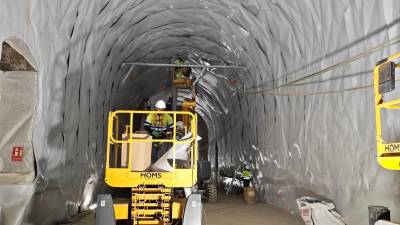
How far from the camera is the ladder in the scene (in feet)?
18.4

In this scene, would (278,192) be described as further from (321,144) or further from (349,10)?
(349,10)

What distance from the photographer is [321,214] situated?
5961mm

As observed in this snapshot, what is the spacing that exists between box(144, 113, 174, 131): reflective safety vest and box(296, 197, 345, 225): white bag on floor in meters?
3.27

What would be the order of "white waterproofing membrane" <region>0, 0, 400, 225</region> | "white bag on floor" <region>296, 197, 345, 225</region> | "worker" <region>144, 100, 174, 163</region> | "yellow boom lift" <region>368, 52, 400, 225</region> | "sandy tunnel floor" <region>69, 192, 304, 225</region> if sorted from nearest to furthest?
1. "yellow boom lift" <region>368, 52, 400, 225</region>
2. "white waterproofing membrane" <region>0, 0, 400, 225</region>
3. "white bag on floor" <region>296, 197, 345, 225</region>
4. "sandy tunnel floor" <region>69, 192, 304, 225</region>
5. "worker" <region>144, 100, 174, 163</region>

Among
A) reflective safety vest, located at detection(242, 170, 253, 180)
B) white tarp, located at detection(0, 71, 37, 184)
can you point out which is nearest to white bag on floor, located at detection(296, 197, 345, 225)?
white tarp, located at detection(0, 71, 37, 184)

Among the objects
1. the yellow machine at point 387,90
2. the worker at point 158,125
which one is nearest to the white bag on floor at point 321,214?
the yellow machine at point 387,90

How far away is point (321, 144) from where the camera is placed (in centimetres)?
691

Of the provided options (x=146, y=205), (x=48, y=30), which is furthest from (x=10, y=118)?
(x=146, y=205)

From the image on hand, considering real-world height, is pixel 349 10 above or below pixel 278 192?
above

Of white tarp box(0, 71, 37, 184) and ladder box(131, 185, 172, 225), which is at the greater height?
white tarp box(0, 71, 37, 184)

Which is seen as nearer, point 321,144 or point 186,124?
point 321,144

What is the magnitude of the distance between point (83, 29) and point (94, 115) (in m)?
2.66

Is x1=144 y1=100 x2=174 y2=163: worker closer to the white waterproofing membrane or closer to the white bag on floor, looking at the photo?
the white waterproofing membrane

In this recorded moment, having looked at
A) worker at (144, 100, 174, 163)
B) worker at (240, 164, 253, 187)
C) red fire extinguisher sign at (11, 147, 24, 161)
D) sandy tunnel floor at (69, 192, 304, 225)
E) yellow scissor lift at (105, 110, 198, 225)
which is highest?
worker at (144, 100, 174, 163)
